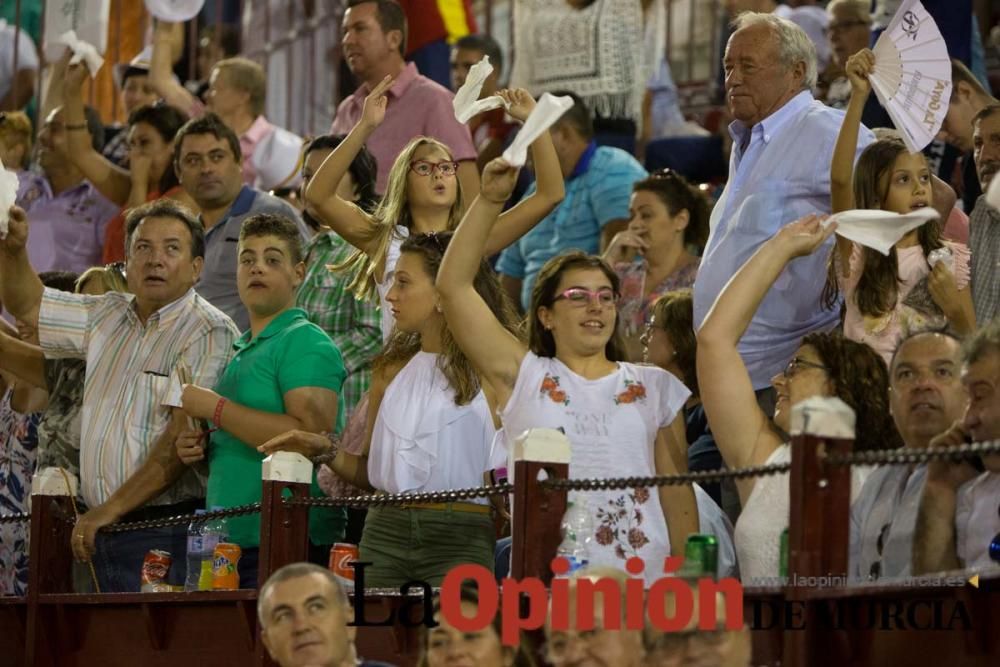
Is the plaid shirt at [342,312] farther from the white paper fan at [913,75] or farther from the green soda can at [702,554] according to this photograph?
the green soda can at [702,554]

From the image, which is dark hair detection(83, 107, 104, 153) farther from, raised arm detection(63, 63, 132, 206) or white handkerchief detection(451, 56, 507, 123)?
white handkerchief detection(451, 56, 507, 123)

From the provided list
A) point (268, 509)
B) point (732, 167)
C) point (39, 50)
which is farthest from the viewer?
point (39, 50)

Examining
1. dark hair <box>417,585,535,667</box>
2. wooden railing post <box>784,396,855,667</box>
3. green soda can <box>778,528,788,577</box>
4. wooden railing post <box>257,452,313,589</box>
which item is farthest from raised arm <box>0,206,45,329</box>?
wooden railing post <box>784,396,855,667</box>

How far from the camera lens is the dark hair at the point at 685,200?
8.27 m

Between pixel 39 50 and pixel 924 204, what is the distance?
7.56 meters

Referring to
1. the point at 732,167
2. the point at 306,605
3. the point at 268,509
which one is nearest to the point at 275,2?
the point at 732,167

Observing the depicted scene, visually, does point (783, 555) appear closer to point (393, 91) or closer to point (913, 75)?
point (913, 75)

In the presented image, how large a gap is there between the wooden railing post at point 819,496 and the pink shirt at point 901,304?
5.70 ft

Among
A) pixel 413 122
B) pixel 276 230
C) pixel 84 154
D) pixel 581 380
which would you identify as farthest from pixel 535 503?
pixel 84 154

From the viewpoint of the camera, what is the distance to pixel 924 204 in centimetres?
669

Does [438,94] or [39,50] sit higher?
[39,50]

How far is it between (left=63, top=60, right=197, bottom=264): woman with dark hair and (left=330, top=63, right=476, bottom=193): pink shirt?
3.29 ft

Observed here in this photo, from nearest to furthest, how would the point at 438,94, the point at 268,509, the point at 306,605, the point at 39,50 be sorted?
the point at 306,605 < the point at 268,509 < the point at 438,94 < the point at 39,50

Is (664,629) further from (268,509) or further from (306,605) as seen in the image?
(268,509)
